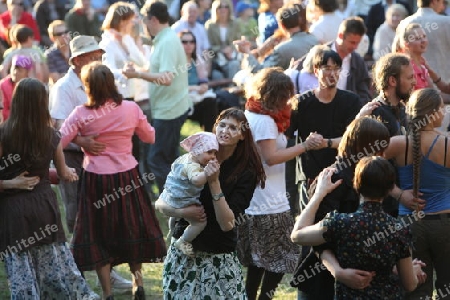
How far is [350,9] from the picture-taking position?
50.9 feet

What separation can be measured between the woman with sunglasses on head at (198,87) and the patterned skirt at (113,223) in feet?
15.4

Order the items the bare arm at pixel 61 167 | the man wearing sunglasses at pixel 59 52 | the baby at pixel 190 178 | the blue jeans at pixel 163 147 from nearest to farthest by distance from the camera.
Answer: the baby at pixel 190 178
the bare arm at pixel 61 167
the blue jeans at pixel 163 147
the man wearing sunglasses at pixel 59 52

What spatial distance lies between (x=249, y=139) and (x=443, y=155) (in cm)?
110

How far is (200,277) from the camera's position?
5.48 metres

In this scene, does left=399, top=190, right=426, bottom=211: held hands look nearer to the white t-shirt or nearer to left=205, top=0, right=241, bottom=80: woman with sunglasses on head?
the white t-shirt

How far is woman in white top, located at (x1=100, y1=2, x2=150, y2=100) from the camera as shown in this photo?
9.84m

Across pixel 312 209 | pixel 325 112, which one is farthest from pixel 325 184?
pixel 325 112

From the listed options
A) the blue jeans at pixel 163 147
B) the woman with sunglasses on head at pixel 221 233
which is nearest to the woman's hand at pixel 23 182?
the woman with sunglasses on head at pixel 221 233

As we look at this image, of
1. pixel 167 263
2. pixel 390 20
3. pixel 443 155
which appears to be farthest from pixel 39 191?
pixel 390 20

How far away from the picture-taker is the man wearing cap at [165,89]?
32.7 ft

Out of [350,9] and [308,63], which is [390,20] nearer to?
[350,9]

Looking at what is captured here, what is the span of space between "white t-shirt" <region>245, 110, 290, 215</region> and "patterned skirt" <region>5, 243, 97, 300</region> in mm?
1264

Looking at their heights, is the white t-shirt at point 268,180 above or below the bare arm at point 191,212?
below

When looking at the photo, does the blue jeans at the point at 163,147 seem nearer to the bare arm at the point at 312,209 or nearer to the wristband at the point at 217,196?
the wristband at the point at 217,196
